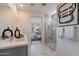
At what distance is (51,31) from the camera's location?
5.36 feet

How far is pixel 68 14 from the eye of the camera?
143cm

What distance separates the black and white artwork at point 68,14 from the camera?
1275mm

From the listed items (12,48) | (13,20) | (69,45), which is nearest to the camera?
(12,48)

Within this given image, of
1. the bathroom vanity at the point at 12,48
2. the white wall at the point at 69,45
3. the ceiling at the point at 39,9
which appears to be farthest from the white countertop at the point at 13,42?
the white wall at the point at 69,45

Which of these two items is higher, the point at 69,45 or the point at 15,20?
the point at 15,20

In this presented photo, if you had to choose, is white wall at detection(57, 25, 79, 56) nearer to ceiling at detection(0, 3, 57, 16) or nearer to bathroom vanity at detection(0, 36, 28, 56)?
ceiling at detection(0, 3, 57, 16)

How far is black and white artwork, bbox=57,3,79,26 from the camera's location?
1.27 m

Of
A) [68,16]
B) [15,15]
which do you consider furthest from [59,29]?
[15,15]

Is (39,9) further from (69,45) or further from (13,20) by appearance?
(69,45)

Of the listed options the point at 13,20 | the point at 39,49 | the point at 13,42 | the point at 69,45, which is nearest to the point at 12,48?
the point at 13,42

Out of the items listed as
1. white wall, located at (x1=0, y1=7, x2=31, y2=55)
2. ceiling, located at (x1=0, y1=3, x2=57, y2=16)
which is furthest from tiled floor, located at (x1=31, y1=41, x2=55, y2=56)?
ceiling, located at (x1=0, y1=3, x2=57, y2=16)

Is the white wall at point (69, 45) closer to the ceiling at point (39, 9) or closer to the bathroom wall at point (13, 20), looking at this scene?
the ceiling at point (39, 9)

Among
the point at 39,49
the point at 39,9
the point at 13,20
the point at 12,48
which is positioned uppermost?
the point at 39,9

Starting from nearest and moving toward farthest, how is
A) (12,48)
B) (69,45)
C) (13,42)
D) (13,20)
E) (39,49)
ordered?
Result: (12,48) < (13,42) < (13,20) < (69,45) < (39,49)
